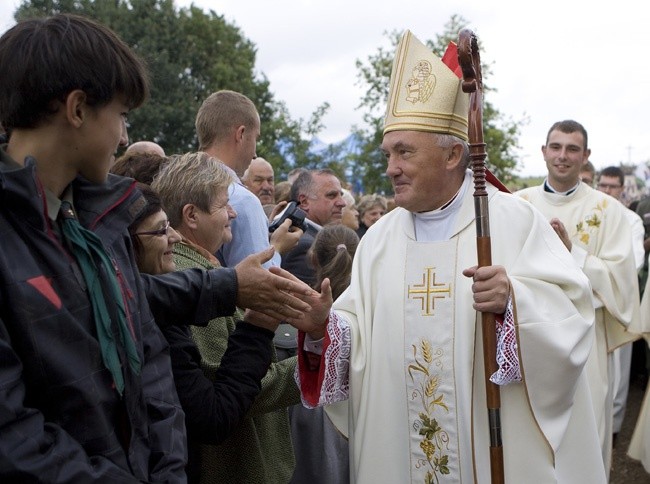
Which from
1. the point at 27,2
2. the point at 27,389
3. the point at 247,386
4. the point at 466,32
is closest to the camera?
the point at 27,389

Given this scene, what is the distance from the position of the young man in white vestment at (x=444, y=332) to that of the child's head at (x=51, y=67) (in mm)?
1428

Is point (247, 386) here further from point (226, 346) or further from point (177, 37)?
point (177, 37)

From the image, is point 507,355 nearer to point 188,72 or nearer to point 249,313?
point 249,313

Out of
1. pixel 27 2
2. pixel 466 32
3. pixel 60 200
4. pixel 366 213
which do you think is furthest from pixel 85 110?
pixel 27 2

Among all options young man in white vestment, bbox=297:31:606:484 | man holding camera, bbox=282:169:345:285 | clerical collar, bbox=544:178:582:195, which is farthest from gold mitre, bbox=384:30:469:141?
clerical collar, bbox=544:178:582:195

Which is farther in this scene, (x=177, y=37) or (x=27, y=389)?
(x=177, y=37)

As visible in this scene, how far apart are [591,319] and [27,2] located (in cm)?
2346

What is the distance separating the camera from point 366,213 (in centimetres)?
902

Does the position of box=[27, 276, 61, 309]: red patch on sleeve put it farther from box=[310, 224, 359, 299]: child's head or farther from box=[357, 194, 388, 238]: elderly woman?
box=[357, 194, 388, 238]: elderly woman

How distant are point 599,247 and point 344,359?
12.2ft

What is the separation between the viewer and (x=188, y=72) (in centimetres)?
2973

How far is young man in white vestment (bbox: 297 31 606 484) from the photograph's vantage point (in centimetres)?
304

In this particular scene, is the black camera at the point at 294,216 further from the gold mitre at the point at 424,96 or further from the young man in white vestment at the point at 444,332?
the gold mitre at the point at 424,96

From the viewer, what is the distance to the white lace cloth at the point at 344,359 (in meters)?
2.96
